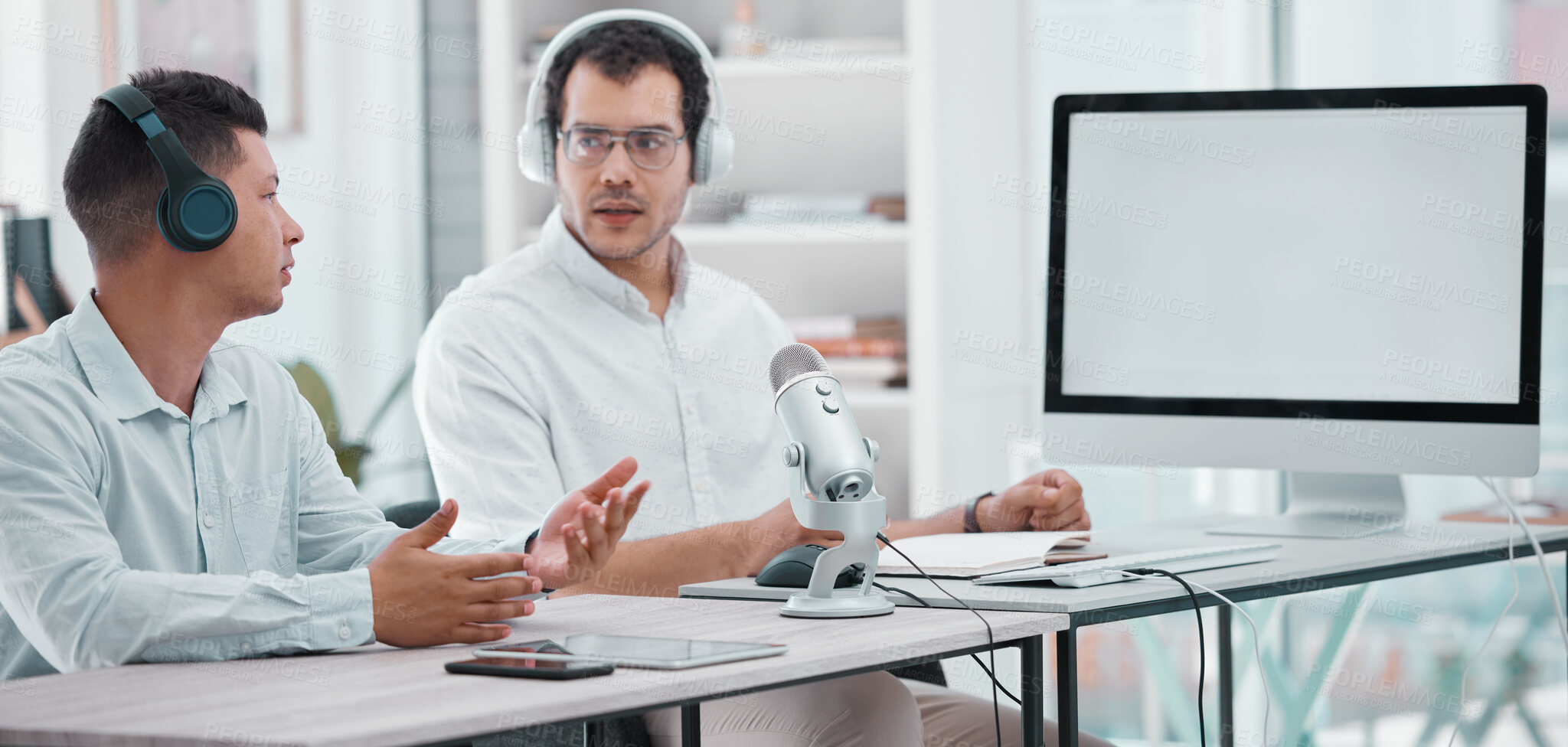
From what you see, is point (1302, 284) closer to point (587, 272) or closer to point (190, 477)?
point (587, 272)

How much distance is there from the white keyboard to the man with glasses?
0.64 ft

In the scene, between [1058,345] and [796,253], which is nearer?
[1058,345]

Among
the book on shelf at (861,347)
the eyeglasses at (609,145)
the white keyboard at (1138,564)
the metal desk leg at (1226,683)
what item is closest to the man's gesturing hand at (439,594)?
the white keyboard at (1138,564)

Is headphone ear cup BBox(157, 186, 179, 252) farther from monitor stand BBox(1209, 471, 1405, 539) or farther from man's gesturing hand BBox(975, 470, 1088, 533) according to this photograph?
monitor stand BBox(1209, 471, 1405, 539)

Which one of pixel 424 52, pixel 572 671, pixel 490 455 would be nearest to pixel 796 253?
pixel 424 52

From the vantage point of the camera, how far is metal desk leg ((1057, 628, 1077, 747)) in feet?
3.99

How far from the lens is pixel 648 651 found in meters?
1.02

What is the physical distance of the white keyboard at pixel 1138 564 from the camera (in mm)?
1343

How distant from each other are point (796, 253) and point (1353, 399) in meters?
1.64

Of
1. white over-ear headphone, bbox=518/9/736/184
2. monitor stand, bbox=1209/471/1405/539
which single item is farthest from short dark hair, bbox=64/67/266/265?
monitor stand, bbox=1209/471/1405/539

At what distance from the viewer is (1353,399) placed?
1.73 metres

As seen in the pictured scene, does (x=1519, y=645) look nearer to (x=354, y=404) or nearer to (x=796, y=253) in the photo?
(x=796, y=253)

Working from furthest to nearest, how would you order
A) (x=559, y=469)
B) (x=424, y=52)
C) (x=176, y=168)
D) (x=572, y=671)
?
(x=424, y=52), (x=559, y=469), (x=176, y=168), (x=572, y=671)

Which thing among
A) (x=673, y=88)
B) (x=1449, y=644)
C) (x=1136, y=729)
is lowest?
(x=1136, y=729)
